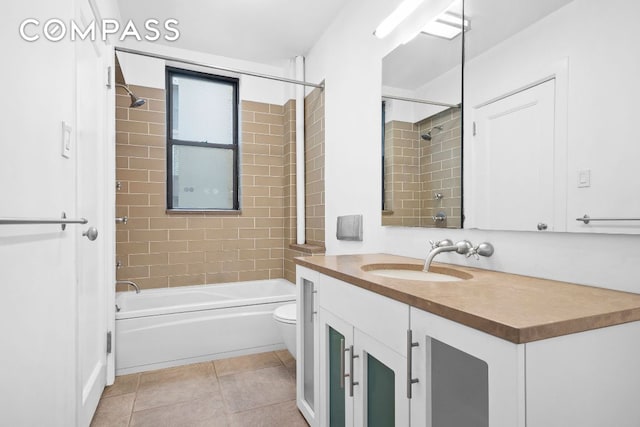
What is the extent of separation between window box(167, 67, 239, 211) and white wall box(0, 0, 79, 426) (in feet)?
6.01

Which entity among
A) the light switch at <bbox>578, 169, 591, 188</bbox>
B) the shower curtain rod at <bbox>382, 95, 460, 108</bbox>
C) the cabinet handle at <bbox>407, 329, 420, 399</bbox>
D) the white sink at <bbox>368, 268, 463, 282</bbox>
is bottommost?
the cabinet handle at <bbox>407, 329, 420, 399</bbox>

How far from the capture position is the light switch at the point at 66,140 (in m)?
1.22

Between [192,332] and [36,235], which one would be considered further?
[192,332]

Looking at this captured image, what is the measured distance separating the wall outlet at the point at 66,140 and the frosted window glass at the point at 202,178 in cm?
187

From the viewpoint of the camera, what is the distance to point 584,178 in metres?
1.01

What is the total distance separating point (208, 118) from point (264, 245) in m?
1.39

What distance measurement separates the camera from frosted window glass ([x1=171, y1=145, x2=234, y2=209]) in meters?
3.14

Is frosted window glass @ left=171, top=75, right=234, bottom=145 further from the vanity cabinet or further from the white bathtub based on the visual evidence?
the vanity cabinet

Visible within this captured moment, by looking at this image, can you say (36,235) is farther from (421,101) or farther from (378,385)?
(421,101)

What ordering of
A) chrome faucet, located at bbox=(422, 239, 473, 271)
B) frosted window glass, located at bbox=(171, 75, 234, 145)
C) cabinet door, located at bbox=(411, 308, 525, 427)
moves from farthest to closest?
1. frosted window glass, located at bbox=(171, 75, 234, 145)
2. chrome faucet, located at bbox=(422, 239, 473, 271)
3. cabinet door, located at bbox=(411, 308, 525, 427)

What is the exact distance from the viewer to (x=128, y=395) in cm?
195

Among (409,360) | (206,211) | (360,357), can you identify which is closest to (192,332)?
(206,211)

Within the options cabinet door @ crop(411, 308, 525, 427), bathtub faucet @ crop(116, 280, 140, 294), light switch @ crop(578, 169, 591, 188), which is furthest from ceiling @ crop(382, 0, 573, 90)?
bathtub faucet @ crop(116, 280, 140, 294)

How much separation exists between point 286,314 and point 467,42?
1.86 meters
